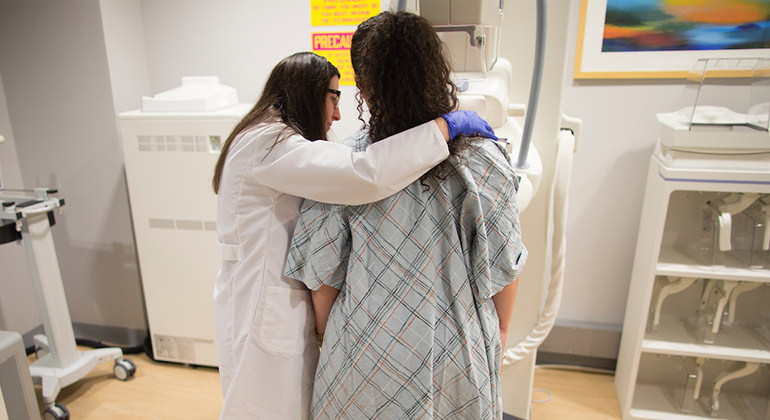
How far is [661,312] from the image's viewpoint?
2.30 metres

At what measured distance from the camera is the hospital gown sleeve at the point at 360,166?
3.15ft

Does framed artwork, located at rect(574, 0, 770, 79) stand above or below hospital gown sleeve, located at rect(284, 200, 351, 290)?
above

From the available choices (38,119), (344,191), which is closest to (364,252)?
(344,191)

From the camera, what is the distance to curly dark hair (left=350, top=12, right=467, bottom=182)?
90 cm

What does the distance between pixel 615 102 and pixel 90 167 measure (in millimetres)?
2557

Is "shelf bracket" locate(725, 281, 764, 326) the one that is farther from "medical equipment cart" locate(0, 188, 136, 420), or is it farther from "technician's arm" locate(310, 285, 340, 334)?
"medical equipment cart" locate(0, 188, 136, 420)

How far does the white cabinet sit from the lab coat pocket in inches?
58.6

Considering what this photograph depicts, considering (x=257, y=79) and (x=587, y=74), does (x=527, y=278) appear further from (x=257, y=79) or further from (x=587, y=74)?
(x=257, y=79)

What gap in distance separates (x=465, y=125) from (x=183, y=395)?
6.73 ft

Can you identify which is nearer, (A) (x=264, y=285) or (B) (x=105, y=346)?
(A) (x=264, y=285)

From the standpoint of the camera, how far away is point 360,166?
0.99 meters

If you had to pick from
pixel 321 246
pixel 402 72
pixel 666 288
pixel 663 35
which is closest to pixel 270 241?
pixel 321 246

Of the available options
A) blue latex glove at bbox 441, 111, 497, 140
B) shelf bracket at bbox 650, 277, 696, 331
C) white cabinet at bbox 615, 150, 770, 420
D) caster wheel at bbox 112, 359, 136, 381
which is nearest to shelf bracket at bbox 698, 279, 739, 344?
white cabinet at bbox 615, 150, 770, 420

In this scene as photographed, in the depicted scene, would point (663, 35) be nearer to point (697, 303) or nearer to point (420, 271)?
point (697, 303)
